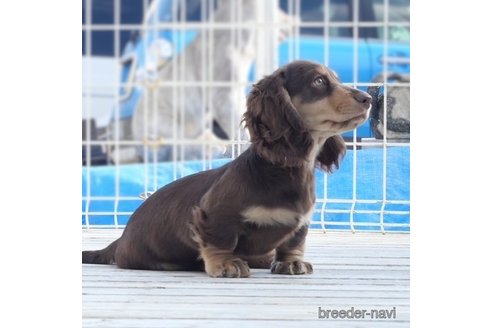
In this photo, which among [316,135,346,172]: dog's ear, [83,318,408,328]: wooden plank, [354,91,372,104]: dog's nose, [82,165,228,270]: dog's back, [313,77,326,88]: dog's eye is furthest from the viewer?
[316,135,346,172]: dog's ear

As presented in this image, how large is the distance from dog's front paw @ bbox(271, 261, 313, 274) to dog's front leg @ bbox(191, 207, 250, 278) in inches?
4.9

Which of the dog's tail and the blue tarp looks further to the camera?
the blue tarp

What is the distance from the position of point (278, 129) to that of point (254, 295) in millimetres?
659

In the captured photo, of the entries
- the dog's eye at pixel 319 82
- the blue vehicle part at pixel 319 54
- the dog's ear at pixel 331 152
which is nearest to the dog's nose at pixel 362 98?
the dog's eye at pixel 319 82

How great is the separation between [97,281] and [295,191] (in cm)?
67

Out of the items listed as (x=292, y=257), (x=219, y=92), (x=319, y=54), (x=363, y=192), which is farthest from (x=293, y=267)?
(x=219, y=92)

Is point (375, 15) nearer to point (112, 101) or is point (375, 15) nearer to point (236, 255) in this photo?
point (112, 101)

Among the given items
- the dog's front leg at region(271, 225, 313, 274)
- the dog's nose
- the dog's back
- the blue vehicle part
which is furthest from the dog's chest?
the blue vehicle part

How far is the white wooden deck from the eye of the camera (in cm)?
220

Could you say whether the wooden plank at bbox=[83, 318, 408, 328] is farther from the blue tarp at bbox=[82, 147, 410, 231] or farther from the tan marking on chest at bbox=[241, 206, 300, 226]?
the blue tarp at bbox=[82, 147, 410, 231]

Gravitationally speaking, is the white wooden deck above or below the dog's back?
below
